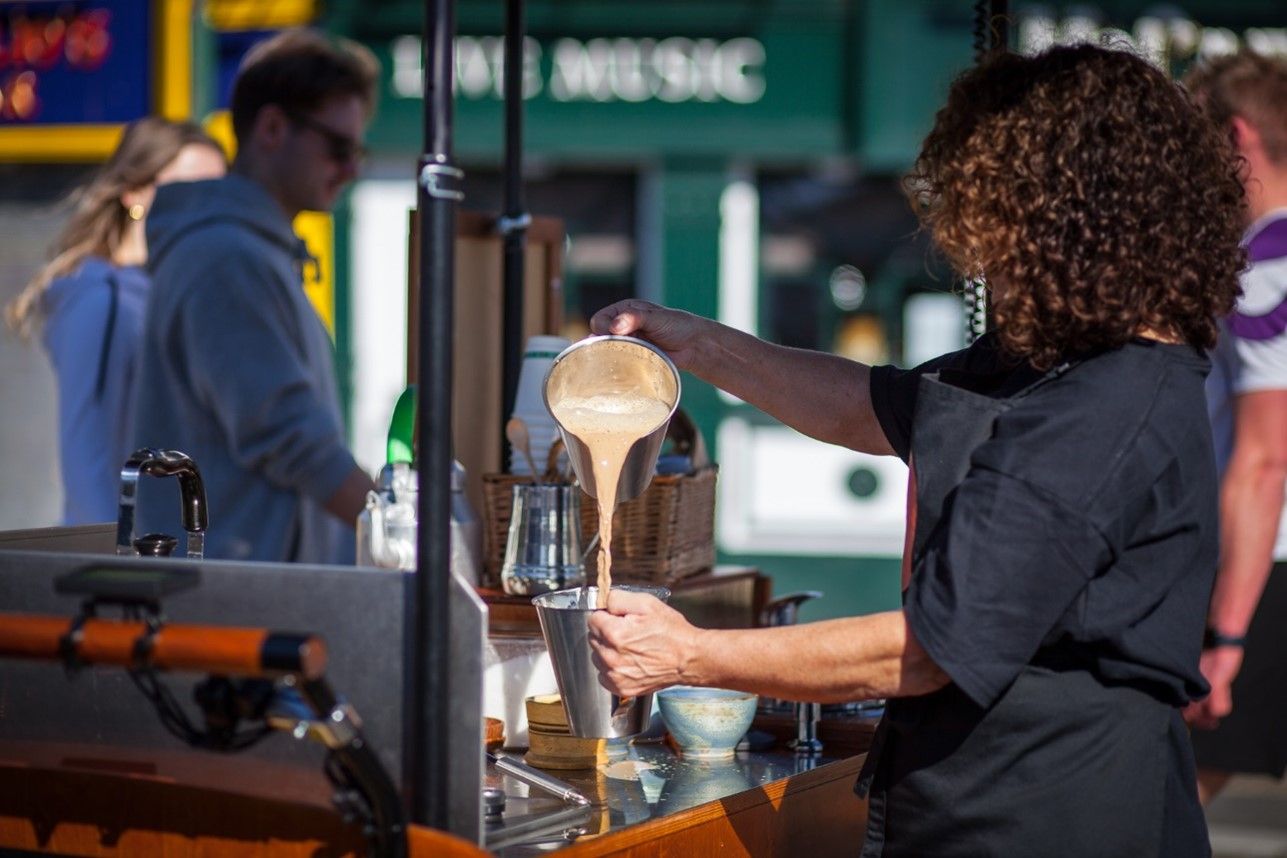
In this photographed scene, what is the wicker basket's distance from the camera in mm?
2488

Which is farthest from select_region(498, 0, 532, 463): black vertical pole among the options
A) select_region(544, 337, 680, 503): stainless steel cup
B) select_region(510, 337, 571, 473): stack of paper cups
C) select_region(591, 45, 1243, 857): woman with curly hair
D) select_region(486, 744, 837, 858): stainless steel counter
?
select_region(591, 45, 1243, 857): woman with curly hair

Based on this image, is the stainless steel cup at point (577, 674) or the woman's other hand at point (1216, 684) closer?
the stainless steel cup at point (577, 674)

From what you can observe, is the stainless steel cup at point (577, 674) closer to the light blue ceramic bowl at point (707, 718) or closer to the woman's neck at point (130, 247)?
the light blue ceramic bowl at point (707, 718)

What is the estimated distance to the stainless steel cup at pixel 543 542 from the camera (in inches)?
90.9

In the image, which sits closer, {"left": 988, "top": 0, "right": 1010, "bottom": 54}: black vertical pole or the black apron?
the black apron

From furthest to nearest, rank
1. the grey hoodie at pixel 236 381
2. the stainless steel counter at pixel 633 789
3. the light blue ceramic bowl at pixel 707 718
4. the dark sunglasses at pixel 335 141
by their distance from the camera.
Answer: the dark sunglasses at pixel 335 141 → the grey hoodie at pixel 236 381 → the light blue ceramic bowl at pixel 707 718 → the stainless steel counter at pixel 633 789

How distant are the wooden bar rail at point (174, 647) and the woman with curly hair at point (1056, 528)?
444 millimetres

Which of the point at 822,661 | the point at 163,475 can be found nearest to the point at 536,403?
the point at 163,475

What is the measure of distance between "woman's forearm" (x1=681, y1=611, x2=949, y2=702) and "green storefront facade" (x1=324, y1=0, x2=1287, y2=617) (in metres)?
6.10

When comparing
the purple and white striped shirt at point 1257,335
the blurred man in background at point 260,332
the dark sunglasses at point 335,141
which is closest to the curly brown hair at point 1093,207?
the purple and white striped shirt at point 1257,335

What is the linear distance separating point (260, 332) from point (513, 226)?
2.03 feet

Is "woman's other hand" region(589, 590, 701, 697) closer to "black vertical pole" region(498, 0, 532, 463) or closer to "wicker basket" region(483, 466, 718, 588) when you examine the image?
"wicker basket" region(483, 466, 718, 588)

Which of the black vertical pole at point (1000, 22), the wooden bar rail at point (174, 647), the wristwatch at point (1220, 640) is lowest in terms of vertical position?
the wristwatch at point (1220, 640)

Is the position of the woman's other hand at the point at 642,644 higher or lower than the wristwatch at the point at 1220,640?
higher
